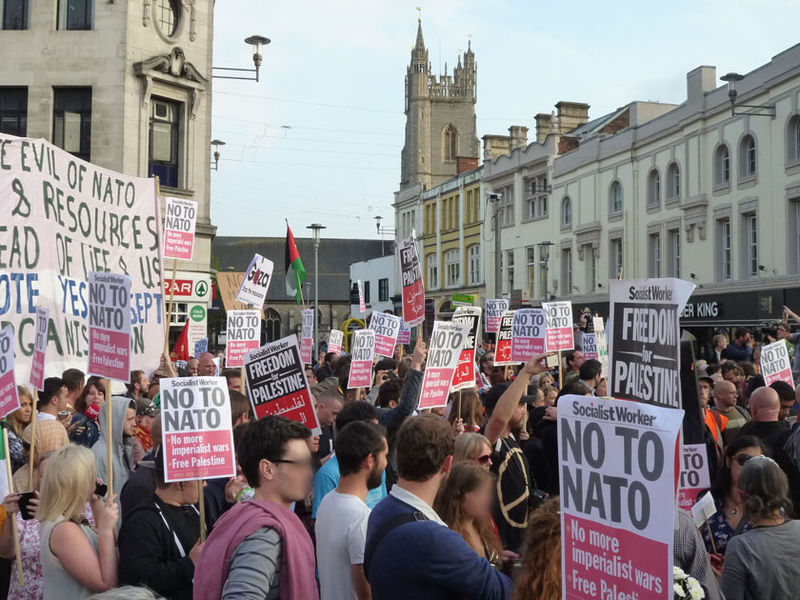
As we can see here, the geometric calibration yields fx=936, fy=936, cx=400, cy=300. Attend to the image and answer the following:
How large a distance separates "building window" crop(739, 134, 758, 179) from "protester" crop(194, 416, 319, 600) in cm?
2843

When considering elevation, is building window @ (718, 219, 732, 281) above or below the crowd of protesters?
above

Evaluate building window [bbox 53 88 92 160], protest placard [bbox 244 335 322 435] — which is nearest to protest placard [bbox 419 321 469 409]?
protest placard [bbox 244 335 322 435]

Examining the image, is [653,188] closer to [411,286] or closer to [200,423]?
[411,286]

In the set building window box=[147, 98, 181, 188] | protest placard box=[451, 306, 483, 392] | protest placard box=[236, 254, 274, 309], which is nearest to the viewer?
protest placard box=[451, 306, 483, 392]

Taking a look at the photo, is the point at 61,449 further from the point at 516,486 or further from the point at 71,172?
the point at 71,172

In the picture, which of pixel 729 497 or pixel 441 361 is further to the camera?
pixel 441 361

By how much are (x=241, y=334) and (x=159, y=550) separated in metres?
7.20

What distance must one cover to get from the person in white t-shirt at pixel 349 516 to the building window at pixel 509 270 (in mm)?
44224

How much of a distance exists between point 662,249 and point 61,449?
32.3 meters

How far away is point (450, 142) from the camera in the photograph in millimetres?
87875

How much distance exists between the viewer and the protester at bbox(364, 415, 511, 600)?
3.63 metres

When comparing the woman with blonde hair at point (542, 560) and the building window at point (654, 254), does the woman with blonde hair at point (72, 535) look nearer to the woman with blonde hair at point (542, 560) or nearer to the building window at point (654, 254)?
the woman with blonde hair at point (542, 560)

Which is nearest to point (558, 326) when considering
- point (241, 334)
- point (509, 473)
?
point (241, 334)

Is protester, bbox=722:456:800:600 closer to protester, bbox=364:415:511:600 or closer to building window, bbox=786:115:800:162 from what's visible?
protester, bbox=364:415:511:600
